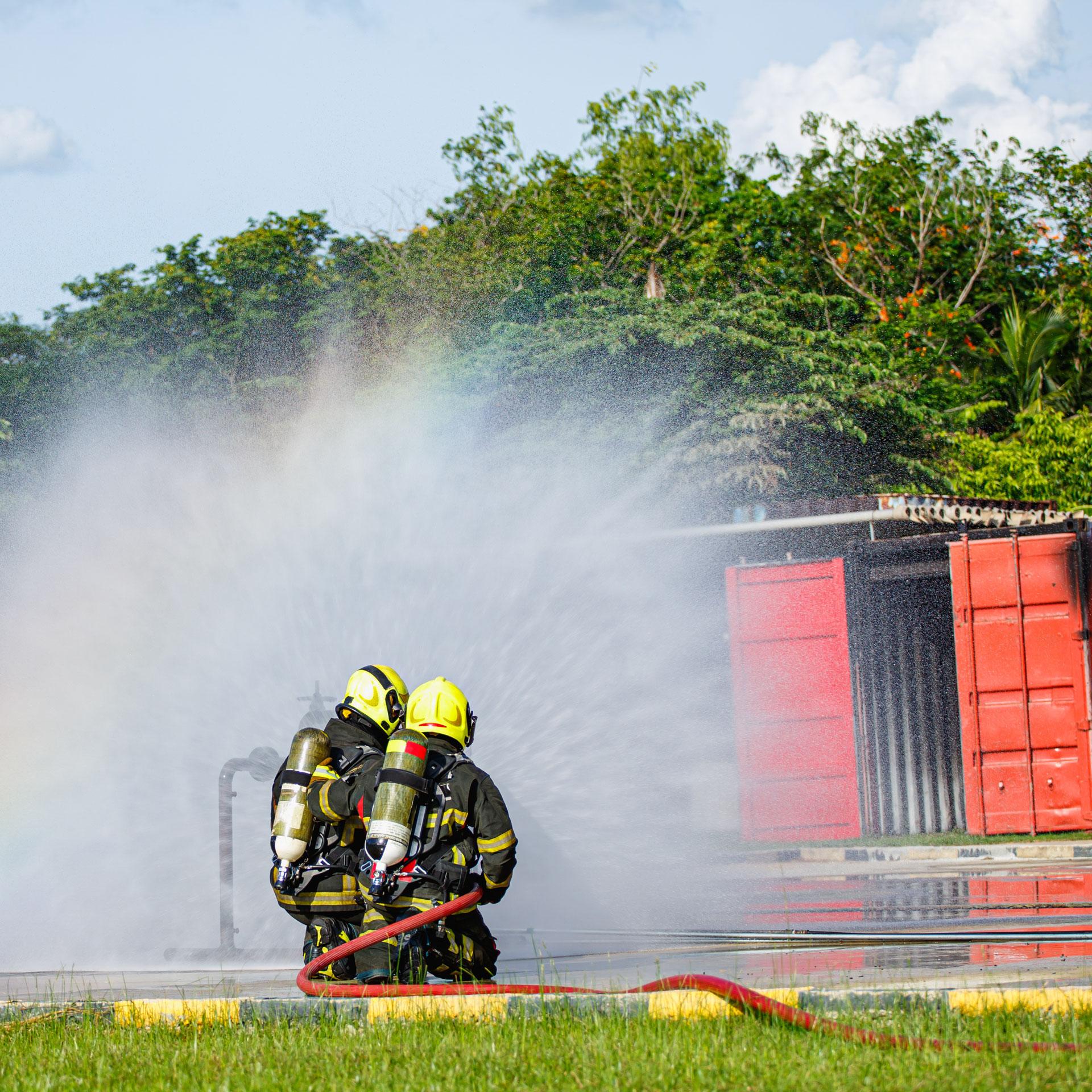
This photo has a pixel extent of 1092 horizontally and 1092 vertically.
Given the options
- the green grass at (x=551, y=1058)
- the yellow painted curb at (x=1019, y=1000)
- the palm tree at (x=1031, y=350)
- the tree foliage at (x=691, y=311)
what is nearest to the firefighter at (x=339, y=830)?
the green grass at (x=551, y=1058)

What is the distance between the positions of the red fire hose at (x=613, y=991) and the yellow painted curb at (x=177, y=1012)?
31 cm

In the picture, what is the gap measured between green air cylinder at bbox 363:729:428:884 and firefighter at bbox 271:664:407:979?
18.7 inches

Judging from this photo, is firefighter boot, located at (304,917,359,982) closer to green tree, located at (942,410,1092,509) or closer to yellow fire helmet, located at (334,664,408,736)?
yellow fire helmet, located at (334,664,408,736)

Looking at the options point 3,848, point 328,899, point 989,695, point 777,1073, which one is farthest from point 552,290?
point 777,1073

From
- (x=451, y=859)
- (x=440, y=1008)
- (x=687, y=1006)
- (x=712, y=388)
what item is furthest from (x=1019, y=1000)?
(x=712, y=388)

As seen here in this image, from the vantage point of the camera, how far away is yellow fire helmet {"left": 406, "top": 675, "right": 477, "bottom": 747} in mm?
6648

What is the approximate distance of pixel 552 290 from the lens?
31562 mm

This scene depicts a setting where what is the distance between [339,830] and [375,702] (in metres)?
0.63

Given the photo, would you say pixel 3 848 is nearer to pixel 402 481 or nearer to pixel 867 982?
pixel 402 481

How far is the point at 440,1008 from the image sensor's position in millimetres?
5707

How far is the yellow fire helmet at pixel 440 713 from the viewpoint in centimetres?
665

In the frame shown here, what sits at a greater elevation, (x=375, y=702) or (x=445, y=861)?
(x=375, y=702)

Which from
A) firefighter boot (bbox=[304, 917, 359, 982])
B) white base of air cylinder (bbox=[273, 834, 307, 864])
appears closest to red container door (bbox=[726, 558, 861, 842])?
firefighter boot (bbox=[304, 917, 359, 982])

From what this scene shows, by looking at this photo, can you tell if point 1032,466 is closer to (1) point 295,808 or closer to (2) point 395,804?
(1) point 295,808
